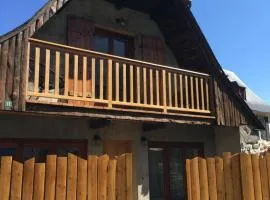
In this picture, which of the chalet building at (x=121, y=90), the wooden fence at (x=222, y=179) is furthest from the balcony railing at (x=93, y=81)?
the wooden fence at (x=222, y=179)

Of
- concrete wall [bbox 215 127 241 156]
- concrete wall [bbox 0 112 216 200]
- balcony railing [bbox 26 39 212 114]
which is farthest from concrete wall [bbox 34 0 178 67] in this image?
concrete wall [bbox 215 127 241 156]

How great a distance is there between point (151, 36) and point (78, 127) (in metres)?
4.14

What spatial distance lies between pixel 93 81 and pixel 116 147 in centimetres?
282

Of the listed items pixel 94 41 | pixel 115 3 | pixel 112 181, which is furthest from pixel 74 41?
pixel 112 181

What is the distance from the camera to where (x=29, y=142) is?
27.1ft

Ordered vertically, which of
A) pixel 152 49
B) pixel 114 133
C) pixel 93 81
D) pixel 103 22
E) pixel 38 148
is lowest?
pixel 38 148

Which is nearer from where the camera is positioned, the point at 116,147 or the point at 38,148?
the point at 38,148

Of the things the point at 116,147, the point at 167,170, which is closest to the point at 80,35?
the point at 116,147

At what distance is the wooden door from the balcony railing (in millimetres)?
1257

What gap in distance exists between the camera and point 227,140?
11.6 metres

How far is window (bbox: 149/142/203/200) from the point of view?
10391mm

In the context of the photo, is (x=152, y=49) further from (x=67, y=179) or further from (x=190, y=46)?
(x=67, y=179)

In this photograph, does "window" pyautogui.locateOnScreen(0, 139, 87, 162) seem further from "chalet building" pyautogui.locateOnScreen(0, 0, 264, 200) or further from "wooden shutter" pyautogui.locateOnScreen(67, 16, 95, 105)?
"wooden shutter" pyautogui.locateOnScreen(67, 16, 95, 105)

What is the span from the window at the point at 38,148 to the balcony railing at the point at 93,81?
1.07 metres
